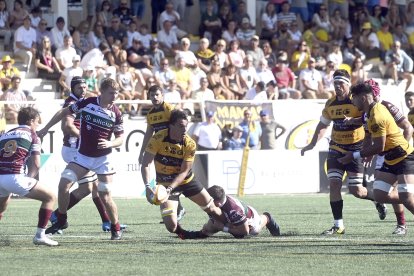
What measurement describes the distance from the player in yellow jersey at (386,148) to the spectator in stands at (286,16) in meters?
18.8

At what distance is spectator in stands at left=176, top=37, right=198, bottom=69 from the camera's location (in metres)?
29.6

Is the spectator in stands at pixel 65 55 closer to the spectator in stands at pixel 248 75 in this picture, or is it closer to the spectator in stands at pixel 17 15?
the spectator in stands at pixel 17 15

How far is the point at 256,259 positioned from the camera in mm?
12344

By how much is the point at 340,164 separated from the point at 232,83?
13.6 m

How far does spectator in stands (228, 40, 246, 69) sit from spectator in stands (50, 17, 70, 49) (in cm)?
428

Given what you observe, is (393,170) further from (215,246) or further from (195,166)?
(195,166)

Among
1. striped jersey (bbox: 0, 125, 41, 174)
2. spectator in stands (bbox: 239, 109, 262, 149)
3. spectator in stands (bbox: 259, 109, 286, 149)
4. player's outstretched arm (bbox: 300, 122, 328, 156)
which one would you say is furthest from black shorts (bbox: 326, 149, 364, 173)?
spectator in stands (bbox: 259, 109, 286, 149)

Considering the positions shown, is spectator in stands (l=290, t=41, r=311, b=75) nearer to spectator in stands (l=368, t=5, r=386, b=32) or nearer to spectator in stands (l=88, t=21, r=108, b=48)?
spectator in stands (l=368, t=5, r=386, b=32)

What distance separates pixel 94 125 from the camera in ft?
49.2

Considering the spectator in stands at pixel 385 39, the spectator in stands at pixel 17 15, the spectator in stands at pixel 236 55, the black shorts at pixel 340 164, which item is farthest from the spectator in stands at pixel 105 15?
the black shorts at pixel 340 164

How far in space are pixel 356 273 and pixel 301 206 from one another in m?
11.1

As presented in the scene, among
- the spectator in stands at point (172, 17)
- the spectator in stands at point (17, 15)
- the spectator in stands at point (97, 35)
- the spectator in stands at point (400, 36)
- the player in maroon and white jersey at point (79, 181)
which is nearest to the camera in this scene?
the player in maroon and white jersey at point (79, 181)

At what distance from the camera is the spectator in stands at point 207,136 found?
88.7 ft

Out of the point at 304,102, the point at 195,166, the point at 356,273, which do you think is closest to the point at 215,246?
the point at 356,273
